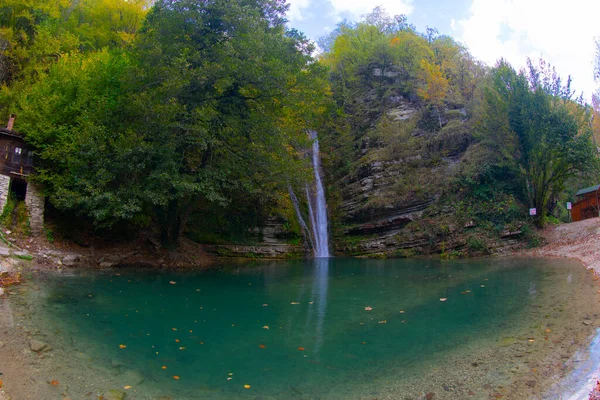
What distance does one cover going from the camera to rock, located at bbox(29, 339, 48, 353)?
18.3 feet

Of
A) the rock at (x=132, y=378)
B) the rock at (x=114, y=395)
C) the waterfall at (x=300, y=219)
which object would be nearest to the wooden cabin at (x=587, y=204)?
the waterfall at (x=300, y=219)

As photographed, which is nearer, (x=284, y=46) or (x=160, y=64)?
(x=160, y=64)

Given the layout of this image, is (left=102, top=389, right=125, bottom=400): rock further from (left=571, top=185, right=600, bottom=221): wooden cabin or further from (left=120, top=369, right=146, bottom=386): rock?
(left=571, top=185, right=600, bottom=221): wooden cabin

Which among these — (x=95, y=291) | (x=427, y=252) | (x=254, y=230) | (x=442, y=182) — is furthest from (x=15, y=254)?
(x=442, y=182)

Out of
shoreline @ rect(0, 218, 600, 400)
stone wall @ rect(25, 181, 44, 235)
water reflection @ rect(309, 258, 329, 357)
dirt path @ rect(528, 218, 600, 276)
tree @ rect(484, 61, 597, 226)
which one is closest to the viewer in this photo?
shoreline @ rect(0, 218, 600, 400)

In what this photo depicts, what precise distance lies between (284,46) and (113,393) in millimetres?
15484

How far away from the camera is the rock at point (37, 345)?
18.3ft

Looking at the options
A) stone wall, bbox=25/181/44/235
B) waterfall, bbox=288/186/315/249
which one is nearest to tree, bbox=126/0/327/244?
stone wall, bbox=25/181/44/235

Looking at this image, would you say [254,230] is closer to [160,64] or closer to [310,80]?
[310,80]

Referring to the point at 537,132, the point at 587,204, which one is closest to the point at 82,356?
the point at 537,132

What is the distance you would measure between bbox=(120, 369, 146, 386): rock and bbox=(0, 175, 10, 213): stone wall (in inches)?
532

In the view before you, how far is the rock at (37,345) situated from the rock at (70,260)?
9278mm

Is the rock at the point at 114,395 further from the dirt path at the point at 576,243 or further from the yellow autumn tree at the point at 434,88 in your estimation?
the yellow autumn tree at the point at 434,88

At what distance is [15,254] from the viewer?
40.6ft
